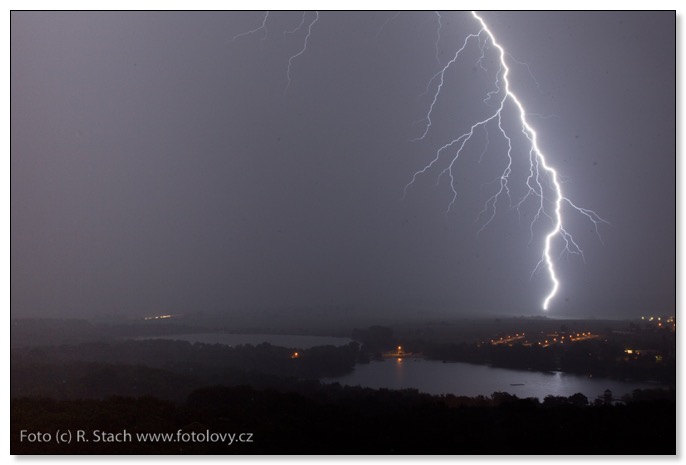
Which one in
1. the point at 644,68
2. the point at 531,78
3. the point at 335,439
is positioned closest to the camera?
the point at 335,439

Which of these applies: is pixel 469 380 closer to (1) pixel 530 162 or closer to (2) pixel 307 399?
(2) pixel 307 399

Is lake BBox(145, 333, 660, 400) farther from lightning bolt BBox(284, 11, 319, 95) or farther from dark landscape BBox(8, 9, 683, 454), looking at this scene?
lightning bolt BBox(284, 11, 319, 95)

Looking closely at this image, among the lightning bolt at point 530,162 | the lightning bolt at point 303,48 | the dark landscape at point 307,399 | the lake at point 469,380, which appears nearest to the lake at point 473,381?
the lake at point 469,380

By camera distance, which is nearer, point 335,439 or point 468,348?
point 335,439
